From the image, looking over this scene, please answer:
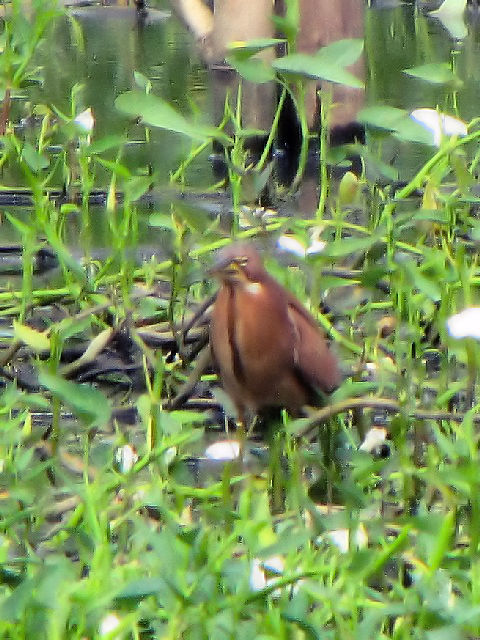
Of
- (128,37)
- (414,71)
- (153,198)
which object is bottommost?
(128,37)

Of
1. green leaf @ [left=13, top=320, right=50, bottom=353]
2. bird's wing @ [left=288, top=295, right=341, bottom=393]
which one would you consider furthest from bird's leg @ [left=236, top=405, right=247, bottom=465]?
green leaf @ [left=13, top=320, right=50, bottom=353]

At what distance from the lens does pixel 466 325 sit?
1843 mm

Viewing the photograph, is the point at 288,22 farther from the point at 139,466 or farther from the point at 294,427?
the point at 139,466

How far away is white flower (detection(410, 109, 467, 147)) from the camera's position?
239 cm

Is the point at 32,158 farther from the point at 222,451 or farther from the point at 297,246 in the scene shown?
the point at 222,451

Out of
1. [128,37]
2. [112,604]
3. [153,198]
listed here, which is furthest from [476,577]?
[128,37]

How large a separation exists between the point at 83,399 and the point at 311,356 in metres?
0.59

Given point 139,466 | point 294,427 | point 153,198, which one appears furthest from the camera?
point 153,198

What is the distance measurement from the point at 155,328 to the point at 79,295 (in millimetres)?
182

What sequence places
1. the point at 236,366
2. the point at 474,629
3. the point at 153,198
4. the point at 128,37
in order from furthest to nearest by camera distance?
1. the point at 128,37
2. the point at 153,198
3. the point at 236,366
4. the point at 474,629

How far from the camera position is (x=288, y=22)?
236 centimetres

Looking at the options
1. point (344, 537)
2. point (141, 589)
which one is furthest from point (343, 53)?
point (141, 589)

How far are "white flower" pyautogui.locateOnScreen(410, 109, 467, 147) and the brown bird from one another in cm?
41

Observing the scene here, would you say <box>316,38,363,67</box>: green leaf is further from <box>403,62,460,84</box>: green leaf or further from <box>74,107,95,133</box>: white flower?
<box>74,107,95,133</box>: white flower
